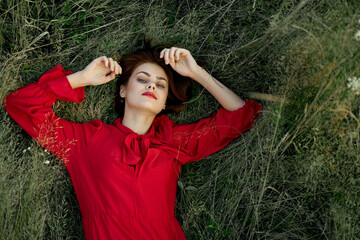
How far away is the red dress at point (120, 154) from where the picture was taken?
3055mm

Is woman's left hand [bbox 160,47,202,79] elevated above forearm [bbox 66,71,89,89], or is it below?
above

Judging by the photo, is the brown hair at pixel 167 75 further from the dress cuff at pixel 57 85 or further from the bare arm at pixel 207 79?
the dress cuff at pixel 57 85

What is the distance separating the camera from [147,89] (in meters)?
3.35

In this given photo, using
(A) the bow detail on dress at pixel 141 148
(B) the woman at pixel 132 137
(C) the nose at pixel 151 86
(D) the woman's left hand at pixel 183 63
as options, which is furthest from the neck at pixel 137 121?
(D) the woman's left hand at pixel 183 63

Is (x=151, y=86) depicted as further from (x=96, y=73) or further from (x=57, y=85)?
(x=57, y=85)

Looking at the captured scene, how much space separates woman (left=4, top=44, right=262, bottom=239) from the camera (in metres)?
3.06

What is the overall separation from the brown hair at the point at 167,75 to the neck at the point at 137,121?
350mm

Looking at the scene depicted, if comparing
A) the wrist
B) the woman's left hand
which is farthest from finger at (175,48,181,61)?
the wrist

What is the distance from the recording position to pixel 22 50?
349 cm

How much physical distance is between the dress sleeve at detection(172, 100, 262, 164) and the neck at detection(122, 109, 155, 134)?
0.28 m

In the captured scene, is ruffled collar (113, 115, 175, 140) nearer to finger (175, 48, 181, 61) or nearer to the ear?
the ear

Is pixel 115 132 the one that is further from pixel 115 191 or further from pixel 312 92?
pixel 312 92

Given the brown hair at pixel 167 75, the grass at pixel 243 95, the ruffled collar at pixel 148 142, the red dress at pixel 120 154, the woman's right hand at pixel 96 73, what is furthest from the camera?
the brown hair at pixel 167 75

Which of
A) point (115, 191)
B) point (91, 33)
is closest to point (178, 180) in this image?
point (115, 191)
